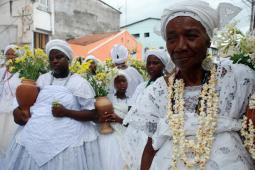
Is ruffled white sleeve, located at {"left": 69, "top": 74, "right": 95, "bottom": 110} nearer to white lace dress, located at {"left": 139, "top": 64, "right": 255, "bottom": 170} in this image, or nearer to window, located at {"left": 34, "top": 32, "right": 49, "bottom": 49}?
white lace dress, located at {"left": 139, "top": 64, "right": 255, "bottom": 170}

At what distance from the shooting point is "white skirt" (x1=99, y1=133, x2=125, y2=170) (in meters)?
5.64

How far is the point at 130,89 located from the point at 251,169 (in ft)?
14.5

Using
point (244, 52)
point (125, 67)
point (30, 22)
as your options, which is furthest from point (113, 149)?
point (30, 22)

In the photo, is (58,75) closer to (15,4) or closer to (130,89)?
(130,89)

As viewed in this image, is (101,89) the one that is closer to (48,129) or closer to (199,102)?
(48,129)

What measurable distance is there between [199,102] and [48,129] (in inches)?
104

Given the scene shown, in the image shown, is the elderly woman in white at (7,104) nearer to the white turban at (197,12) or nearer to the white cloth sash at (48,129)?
the white cloth sash at (48,129)

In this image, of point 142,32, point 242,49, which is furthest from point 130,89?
point 142,32

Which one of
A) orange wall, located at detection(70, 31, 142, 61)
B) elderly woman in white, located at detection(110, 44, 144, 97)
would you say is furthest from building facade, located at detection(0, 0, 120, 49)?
elderly woman in white, located at detection(110, 44, 144, 97)

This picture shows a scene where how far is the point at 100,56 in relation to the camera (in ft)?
85.8

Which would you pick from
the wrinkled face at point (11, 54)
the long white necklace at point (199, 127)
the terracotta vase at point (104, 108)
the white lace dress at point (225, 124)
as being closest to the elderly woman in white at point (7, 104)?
the wrinkled face at point (11, 54)

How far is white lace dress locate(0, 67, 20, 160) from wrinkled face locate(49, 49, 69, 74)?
2.38 m

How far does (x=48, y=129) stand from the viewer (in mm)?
4703

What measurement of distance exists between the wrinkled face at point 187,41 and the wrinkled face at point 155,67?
9.69 ft
